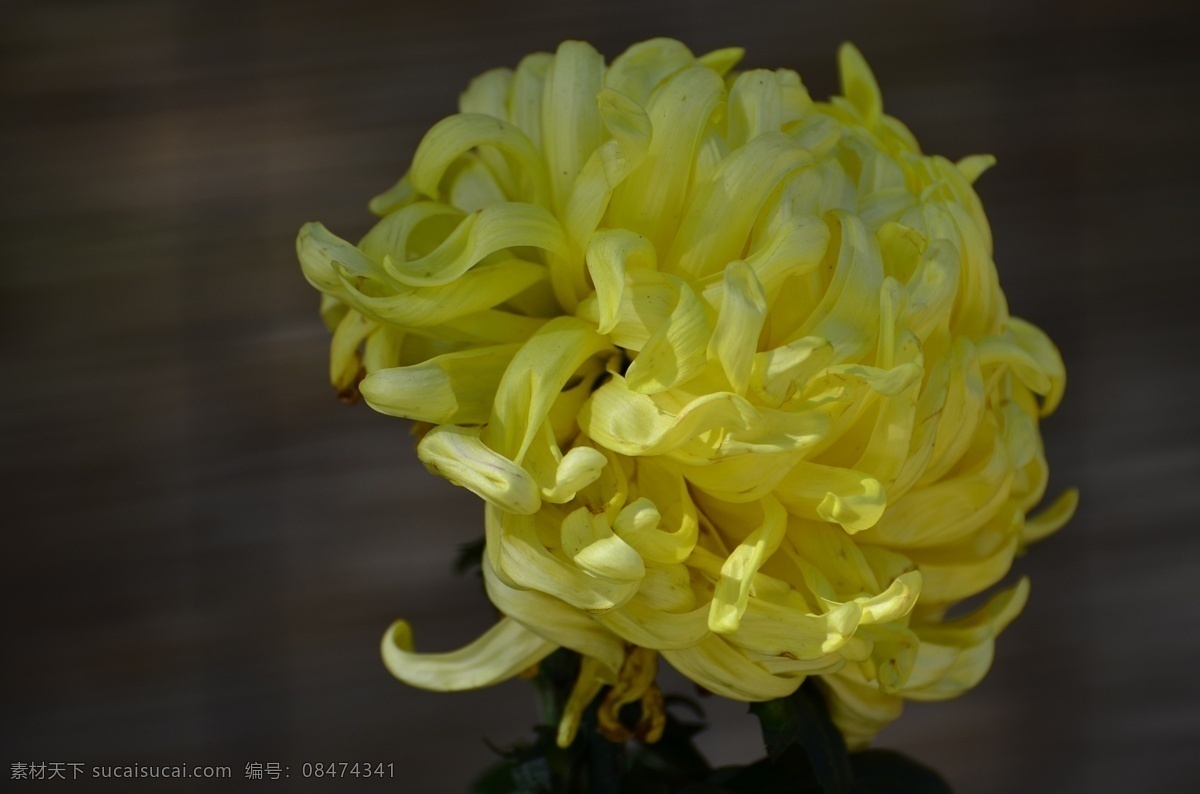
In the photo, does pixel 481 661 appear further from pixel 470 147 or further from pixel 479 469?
pixel 470 147

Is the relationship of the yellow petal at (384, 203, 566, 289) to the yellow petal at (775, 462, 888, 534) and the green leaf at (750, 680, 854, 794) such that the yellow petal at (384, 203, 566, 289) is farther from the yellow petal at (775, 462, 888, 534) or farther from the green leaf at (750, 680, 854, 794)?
the green leaf at (750, 680, 854, 794)

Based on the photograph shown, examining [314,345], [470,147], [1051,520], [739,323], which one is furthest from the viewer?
[314,345]

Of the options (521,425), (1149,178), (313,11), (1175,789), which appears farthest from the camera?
(1175,789)

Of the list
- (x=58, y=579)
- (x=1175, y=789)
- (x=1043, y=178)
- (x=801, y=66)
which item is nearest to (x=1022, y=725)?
(x=1175, y=789)

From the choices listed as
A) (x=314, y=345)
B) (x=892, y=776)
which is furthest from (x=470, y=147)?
(x=314, y=345)

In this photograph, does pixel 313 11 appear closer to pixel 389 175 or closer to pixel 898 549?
pixel 389 175

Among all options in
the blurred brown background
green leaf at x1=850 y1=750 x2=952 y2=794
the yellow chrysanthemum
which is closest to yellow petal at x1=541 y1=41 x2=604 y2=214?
the yellow chrysanthemum
